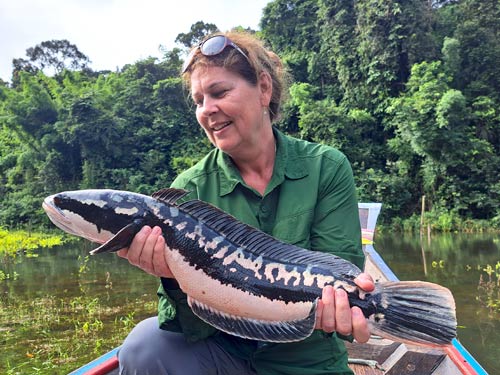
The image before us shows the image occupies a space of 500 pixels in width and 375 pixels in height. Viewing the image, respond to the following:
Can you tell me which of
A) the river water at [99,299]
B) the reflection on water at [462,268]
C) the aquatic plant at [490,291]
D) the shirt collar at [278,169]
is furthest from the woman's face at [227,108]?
the aquatic plant at [490,291]

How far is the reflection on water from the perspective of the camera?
6.43 m

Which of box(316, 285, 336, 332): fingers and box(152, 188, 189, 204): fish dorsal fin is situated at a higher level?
box(152, 188, 189, 204): fish dorsal fin

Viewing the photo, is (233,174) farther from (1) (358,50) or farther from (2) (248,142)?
(1) (358,50)

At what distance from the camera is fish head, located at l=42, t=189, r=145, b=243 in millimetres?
2018

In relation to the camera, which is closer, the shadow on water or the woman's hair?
the woman's hair

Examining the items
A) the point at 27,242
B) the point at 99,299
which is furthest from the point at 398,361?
the point at 27,242

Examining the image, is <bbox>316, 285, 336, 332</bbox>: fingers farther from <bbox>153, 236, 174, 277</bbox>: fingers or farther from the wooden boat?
the wooden boat

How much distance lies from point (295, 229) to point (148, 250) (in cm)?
72

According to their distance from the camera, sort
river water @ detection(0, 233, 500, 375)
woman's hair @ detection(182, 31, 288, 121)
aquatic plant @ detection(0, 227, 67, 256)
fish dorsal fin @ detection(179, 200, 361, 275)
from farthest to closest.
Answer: aquatic plant @ detection(0, 227, 67, 256) → river water @ detection(0, 233, 500, 375) → woman's hair @ detection(182, 31, 288, 121) → fish dorsal fin @ detection(179, 200, 361, 275)

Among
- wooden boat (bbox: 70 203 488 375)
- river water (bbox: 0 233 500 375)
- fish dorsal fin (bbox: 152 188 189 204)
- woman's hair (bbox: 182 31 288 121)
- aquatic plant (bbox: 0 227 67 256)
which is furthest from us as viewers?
aquatic plant (bbox: 0 227 67 256)

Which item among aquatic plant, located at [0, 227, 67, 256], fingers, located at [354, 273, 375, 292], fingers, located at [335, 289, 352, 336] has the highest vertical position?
fingers, located at [354, 273, 375, 292]

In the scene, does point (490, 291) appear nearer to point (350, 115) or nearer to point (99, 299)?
point (99, 299)

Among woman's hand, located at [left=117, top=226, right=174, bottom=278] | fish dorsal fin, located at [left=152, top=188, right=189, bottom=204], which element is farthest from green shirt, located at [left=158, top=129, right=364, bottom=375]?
fish dorsal fin, located at [left=152, top=188, right=189, bottom=204]

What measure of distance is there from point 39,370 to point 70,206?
4.22 m
